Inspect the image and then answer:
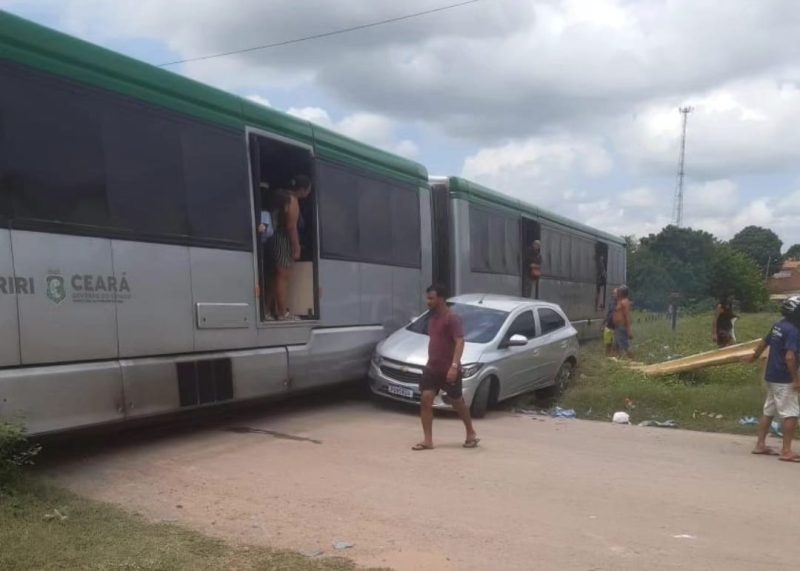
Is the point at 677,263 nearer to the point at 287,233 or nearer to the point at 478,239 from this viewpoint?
the point at 478,239

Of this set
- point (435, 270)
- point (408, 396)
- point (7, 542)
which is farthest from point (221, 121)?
point (435, 270)

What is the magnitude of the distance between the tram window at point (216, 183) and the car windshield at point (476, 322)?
3473 millimetres

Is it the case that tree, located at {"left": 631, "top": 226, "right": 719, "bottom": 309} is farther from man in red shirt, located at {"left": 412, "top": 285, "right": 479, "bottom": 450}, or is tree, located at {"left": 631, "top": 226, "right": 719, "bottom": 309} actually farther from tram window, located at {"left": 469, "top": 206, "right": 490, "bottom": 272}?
man in red shirt, located at {"left": 412, "top": 285, "right": 479, "bottom": 450}

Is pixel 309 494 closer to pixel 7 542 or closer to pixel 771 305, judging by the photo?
pixel 7 542

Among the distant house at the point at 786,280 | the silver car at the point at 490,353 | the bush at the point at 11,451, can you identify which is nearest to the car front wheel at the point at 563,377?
the silver car at the point at 490,353

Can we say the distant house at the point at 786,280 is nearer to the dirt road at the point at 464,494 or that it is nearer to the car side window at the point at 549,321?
the car side window at the point at 549,321

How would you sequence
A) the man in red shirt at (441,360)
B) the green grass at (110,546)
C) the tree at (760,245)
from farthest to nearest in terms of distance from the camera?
the tree at (760,245) → the man in red shirt at (441,360) → the green grass at (110,546)

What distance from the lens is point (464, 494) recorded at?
20.1 feet

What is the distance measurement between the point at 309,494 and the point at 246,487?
533mm

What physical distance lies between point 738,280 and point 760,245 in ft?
134

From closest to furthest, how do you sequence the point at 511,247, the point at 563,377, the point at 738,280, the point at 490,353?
1. the point at 490,353
2. the point at 563,377
3. the point at 511,247
4. the point at 738,280

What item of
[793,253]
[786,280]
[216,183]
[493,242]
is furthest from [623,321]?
[793,253]

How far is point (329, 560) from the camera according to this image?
4.50 m

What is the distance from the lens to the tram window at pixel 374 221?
34.4ft
